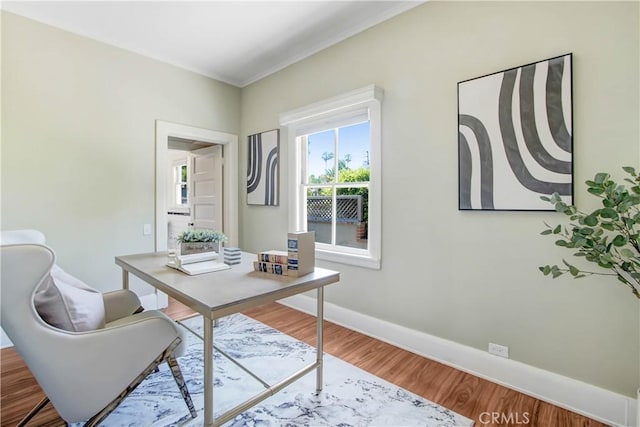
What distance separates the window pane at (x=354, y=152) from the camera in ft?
9.45

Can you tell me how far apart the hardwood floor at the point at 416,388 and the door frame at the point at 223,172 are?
1.63 meters

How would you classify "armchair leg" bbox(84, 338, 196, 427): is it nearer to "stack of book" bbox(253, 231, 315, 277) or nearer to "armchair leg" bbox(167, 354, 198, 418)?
"armchair leg" bbox(167, 354, 198, 418)

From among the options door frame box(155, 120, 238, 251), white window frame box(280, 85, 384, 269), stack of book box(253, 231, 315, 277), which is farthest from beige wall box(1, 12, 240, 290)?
stack of book box(253, 231, 315, 277)

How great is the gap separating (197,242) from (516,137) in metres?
2.22

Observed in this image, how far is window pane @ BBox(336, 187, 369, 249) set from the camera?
2.92 m

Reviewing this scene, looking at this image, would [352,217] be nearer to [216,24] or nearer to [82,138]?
[216,24]

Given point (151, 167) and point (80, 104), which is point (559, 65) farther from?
point (80, 104)

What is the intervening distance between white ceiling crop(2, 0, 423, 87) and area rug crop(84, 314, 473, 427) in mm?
2881

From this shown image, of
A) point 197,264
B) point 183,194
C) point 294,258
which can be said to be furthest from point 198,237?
point 183,194

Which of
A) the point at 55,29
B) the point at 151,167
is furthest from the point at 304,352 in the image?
the point at 55,29

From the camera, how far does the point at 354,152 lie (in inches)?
117

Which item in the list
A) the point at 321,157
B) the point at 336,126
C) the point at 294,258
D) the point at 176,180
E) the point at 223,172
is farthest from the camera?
the point at 176,180

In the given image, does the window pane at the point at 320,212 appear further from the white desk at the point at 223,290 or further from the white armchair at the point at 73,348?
the white armchair at the point at 73,348

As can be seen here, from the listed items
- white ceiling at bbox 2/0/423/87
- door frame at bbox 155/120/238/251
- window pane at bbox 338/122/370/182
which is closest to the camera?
white ceiling at bbox 2/0/423/87
